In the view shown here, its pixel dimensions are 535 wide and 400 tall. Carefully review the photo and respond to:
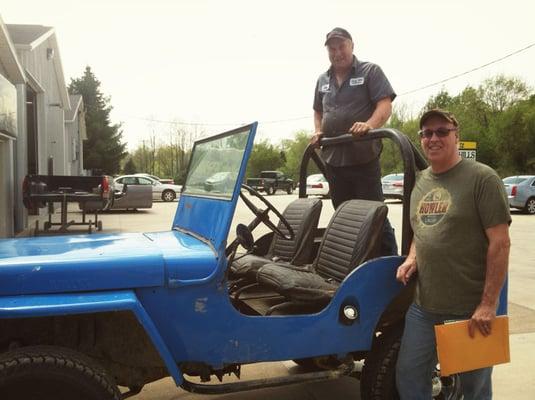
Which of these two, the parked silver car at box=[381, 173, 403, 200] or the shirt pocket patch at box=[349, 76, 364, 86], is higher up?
the shirt pocket patch at box=[349, 76, 364, 86]

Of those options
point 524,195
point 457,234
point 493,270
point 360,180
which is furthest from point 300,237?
point 524,195

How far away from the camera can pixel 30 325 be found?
2400mm

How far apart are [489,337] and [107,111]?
49559 mm

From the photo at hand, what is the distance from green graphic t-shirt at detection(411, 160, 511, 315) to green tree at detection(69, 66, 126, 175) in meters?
44.7

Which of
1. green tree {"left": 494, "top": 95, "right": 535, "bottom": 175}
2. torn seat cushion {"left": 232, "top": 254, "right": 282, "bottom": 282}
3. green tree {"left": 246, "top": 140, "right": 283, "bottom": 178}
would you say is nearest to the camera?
torn seat cushion {"left": 232, "top": 254, "right": 282, "bottom": 282}

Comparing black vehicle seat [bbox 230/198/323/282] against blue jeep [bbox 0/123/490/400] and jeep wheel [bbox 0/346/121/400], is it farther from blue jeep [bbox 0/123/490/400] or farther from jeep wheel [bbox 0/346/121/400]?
jeep wheel [bbox 0/346/121/400]

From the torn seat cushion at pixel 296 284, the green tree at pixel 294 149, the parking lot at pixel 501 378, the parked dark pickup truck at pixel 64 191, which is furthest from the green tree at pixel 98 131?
the torn seat cushion at pixel 296 284

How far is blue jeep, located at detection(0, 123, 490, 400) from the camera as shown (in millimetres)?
2164

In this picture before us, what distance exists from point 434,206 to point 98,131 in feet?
156

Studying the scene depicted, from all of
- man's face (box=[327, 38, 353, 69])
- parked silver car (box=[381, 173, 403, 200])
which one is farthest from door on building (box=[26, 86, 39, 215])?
parked silver car (box=[381, 173, 403, 200])

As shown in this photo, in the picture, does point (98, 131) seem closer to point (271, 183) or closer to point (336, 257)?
point (271, 183)

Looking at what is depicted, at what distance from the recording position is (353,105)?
12.7 feet

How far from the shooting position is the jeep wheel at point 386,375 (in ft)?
9.11

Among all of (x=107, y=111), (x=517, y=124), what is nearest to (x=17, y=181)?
(x=517, y=124)
